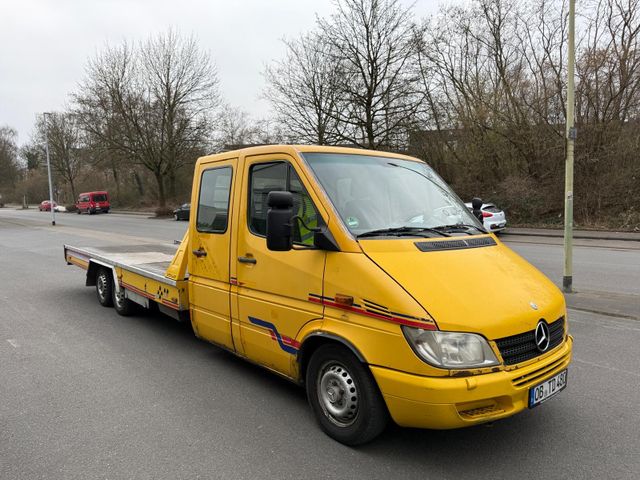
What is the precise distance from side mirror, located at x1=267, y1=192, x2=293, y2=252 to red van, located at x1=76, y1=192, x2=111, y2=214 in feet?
169

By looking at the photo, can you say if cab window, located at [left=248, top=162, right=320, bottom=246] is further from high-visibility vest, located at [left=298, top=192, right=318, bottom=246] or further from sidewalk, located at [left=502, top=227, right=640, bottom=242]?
sidewalk, located at [left=502, top=227, right=640, bottom=242]

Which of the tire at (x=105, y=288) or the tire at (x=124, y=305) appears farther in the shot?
the tire at (x=105, y=288)

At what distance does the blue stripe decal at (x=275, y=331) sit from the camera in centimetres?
353

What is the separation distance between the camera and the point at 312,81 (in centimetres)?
2661

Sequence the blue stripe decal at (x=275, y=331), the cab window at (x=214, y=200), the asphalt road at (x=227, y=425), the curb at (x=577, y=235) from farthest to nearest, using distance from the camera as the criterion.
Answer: the curb at (x=577, y=235) → the cab window at (x=214, y=200) → the blue stripe decal at (x=275, y=331) → the asphalt road at (x=227, y=425)

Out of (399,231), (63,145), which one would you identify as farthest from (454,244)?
(63,145)

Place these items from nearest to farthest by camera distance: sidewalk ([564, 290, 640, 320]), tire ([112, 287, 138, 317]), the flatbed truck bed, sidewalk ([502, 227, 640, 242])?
1. the flatbed truck bed
2. sidewalk ([564, 290, 640, 320])
3. tire ([112, 287, 138, 317])
4. sidewalk ([502, 227, 640, 242])

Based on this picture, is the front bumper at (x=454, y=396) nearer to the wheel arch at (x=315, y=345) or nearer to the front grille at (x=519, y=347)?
the front grille at (x=519, y=347)

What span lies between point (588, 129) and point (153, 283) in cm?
2142

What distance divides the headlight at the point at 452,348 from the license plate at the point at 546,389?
417mm

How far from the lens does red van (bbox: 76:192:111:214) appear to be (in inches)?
1939

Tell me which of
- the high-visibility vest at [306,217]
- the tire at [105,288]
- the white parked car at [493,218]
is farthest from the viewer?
the white parked car at [493,218]

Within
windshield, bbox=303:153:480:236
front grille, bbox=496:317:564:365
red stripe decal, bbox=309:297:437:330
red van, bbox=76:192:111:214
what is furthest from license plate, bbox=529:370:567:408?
red van, bbox=76:192:111:214

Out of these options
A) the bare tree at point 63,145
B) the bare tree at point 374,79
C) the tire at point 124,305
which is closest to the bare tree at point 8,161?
the bare tree at point 63,145
